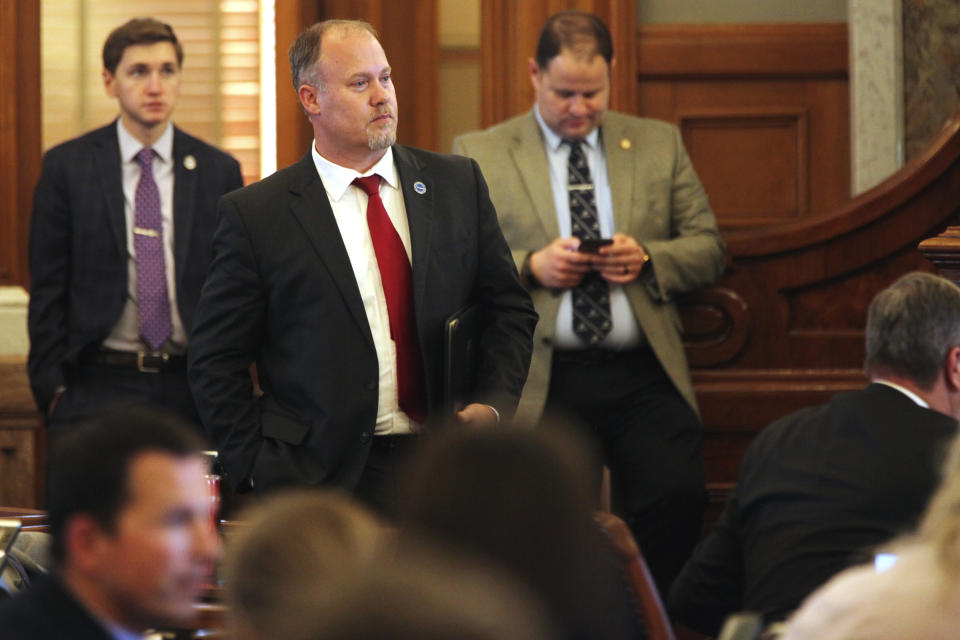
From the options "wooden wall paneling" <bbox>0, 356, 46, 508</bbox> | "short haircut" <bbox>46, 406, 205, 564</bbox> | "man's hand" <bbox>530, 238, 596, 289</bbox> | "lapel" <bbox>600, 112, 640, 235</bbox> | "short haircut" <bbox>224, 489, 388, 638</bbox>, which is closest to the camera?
"short haircut" <bbox>224, 489, 388, 638</bbox>

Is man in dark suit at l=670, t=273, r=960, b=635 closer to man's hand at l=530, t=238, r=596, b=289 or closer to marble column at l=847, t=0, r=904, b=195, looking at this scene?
man's hand at l=530, t=238, r=596, b=289

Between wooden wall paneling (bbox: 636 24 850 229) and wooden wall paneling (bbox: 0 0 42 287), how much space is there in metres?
2.19

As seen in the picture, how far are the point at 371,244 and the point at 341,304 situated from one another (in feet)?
0.55

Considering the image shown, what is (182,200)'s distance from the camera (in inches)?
182

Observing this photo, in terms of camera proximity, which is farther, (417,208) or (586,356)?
(586,356)

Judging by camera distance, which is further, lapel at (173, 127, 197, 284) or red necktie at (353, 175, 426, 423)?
lapel at (173, 127, 197, 284)

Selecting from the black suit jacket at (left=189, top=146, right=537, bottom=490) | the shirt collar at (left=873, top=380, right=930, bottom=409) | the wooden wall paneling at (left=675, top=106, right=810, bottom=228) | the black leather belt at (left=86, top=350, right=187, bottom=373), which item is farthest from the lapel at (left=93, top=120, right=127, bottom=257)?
the shirt collar at (left=873, top=380, right=930, bottom=409)

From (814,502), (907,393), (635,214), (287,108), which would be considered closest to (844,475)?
(814,502)

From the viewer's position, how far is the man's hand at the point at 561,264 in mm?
4293

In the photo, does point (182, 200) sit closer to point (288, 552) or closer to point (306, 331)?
point (306, 331)

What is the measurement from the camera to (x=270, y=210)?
11.4 feet

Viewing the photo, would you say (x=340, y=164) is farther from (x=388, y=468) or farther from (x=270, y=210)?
(x=388, y=468)

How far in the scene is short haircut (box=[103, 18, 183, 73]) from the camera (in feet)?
15.5

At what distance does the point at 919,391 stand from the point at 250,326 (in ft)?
4.86
